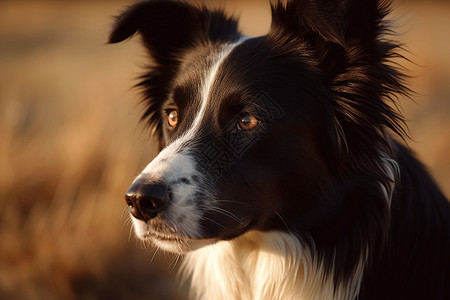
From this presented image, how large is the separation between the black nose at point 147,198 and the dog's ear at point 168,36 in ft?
3.48

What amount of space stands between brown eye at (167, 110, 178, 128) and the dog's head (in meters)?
0.05

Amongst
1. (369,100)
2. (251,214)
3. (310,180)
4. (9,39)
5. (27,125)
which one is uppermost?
(369,100)

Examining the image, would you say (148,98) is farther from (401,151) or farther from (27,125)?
(27,125)

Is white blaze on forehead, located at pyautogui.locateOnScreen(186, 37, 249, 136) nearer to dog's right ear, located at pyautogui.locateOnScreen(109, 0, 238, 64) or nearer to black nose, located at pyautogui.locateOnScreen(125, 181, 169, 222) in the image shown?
dog's right ear, located at pyautogui.locateOnScreen(109, 0, 238, 64)

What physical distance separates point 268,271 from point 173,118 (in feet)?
3.44

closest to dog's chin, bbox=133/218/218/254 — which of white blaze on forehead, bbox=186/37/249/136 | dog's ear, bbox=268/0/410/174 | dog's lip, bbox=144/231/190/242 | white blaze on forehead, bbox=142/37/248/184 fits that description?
dog's lip, bbox=144/231/190/242

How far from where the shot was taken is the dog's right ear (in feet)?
10.1

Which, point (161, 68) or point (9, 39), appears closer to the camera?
point (161, 68)

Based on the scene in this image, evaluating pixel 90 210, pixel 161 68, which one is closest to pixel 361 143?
pixel 161 68

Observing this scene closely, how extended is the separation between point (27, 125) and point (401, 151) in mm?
6077

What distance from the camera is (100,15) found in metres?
13.8

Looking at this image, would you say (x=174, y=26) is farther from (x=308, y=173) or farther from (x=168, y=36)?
(x=308, y=173)

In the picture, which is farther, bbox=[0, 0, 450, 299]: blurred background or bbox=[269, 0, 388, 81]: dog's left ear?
bbox=[0, 0, 450, 299]: blurred background

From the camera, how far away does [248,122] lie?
Result: 2490mm
